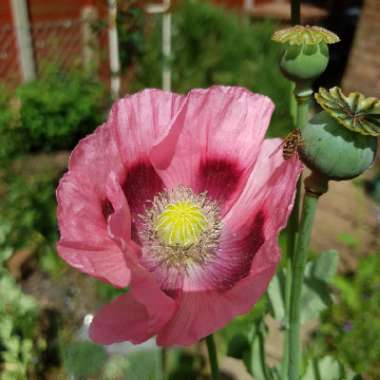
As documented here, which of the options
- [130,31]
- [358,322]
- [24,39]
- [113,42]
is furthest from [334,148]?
[24,39]

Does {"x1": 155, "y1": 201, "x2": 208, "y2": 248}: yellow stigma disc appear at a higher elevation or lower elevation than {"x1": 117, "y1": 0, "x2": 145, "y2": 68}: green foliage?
higher

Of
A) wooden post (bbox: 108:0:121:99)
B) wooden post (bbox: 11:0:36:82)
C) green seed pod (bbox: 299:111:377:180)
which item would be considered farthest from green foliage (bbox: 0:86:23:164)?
green seed pod (bbox: 299:111:377:180)

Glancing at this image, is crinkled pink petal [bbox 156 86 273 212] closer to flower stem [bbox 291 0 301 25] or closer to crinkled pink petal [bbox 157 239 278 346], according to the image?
flower stem [bbox 291 0 301 25]

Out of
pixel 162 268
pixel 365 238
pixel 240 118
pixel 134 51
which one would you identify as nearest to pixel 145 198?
pixel 162 268

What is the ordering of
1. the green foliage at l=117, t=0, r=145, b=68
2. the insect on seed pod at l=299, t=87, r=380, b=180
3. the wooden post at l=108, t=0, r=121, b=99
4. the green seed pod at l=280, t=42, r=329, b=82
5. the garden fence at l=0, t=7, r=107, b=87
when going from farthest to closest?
1. the garden fence at l=0, t=7, r=107, b=87
2. the green foliage at l=117, t=0, r=145, b=68
3. the wooden post at l=108, t=0, r=121, b=99
4. the green seed pod at l=280, t=42, r=329, b=82
5. the insect on seed pod at l=299, t=87, r=380, b=180

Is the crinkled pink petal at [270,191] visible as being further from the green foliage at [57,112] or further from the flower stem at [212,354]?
the green foliage at [57,112]

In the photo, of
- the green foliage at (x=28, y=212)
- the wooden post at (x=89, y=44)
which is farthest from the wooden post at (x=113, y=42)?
the wooden post at (x=89, y=44)

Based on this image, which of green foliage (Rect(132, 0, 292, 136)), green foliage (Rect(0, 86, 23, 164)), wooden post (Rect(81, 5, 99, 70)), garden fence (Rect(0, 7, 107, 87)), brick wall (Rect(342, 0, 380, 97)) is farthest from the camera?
green foliage (Rect(132, 0, 292, 136))
